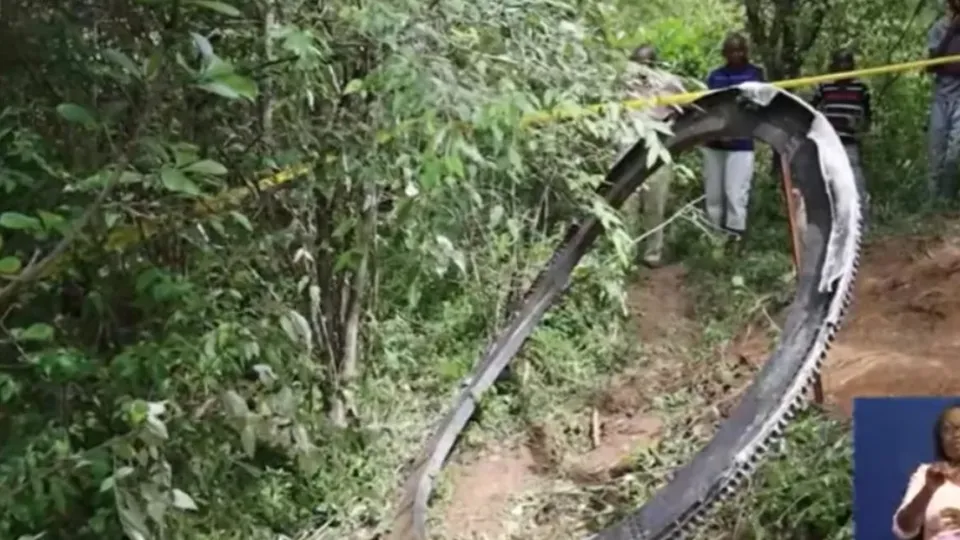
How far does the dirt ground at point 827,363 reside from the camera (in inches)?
221

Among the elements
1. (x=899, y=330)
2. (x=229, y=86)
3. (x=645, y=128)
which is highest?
(x=229, y=86)

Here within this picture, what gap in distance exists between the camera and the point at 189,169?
2992 millimetres

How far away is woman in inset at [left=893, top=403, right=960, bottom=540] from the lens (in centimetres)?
345

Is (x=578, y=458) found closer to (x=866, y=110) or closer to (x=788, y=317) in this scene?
(x=788, y=317)

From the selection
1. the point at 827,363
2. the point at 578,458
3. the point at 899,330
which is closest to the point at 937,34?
the point at 899,330

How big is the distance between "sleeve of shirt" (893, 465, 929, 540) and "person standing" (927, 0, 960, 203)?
4602 millimetres

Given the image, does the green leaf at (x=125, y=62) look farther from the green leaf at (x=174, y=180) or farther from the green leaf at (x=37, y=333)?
the green leaf at (x=37, y=333)

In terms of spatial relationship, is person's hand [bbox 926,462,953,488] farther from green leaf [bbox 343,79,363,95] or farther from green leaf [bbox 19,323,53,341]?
green leaf [bbox 19,323,53,341]

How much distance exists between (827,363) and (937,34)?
9.32ft

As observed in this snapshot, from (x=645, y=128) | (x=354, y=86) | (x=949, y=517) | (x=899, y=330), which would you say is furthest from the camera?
(x=899, y=330)

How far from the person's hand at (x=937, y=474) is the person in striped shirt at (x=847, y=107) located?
454 cm

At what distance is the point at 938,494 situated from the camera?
348 centimetres

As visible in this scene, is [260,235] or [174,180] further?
[260,235]

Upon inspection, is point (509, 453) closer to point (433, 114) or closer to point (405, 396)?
point (405, 396)
